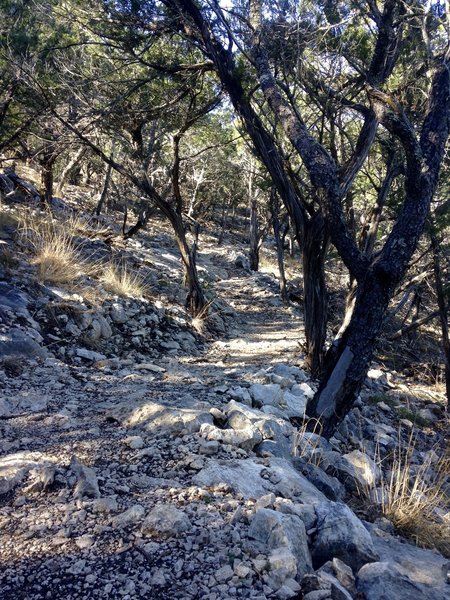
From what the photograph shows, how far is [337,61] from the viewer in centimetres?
608

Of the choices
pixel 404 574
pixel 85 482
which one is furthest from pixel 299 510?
pixel 85 482

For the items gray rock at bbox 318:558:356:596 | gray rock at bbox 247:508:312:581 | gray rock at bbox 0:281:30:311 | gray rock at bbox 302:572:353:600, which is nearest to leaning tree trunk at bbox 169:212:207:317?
gray rock at bbox 0:281:30:311

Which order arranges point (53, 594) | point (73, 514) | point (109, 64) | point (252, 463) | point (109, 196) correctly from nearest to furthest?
point (53, 594), point (73, 514), point (252, 463), point (109, 64), point (109, 196)

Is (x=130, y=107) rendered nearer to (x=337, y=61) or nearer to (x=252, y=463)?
(x=337, y=61)

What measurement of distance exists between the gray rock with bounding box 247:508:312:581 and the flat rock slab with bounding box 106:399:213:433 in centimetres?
106

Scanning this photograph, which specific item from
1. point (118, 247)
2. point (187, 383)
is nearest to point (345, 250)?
point (187, 383)

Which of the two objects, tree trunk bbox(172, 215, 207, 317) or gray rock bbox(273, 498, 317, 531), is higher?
tree trunk bbox(172, 215, 207, 317)

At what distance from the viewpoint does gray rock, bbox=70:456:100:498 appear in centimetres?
239

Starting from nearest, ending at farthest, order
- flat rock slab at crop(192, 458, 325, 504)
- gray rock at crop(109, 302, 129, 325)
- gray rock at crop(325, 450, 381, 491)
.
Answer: flat rock slab at crop(192, 458, 325, 504)
gray rock at crop(325, 450, 381, 491)
gray rock at crop(109, 302, 129, 325)

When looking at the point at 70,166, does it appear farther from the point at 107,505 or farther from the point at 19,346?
the point at 107,505

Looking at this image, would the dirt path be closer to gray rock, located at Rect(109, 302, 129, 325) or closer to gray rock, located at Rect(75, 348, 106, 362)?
gray rock, located at Rect(75, 348, 106, 362)

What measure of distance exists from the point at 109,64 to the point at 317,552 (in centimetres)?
731

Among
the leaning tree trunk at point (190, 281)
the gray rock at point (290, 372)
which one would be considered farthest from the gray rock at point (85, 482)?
the leaning tree trunk at point (190, 281)

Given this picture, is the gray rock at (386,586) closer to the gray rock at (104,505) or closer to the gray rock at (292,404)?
the gray rock at (104,505)
